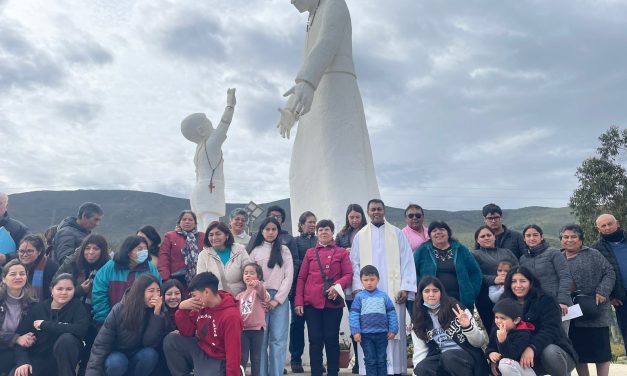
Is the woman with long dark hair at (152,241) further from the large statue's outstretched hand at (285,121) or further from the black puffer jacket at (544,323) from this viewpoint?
the black puffer jacket at (544,323)

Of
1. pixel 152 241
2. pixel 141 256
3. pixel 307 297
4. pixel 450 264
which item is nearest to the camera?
pixel 141 256

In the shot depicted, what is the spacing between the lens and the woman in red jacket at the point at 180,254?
197 inches

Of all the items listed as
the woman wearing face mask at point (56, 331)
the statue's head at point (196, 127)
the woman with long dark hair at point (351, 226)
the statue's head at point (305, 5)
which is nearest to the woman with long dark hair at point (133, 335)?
the woman wearing face mask at point (56, 331)

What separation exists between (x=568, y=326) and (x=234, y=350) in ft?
9.36

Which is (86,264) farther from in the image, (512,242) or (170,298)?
(512,242)

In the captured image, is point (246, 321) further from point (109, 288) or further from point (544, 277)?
point (544, 277)

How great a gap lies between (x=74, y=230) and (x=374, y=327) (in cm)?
293

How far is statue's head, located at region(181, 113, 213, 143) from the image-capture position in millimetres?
12516

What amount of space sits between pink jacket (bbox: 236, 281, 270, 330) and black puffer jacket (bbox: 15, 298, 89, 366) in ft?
4.12

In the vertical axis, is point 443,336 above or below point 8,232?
below

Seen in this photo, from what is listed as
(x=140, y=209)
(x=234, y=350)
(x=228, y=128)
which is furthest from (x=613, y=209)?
(x=140, y=209)

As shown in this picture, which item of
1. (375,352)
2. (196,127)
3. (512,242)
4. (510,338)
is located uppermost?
(196,127)

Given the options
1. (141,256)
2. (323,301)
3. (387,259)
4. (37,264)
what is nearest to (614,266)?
(387,259)

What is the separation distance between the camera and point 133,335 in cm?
409
